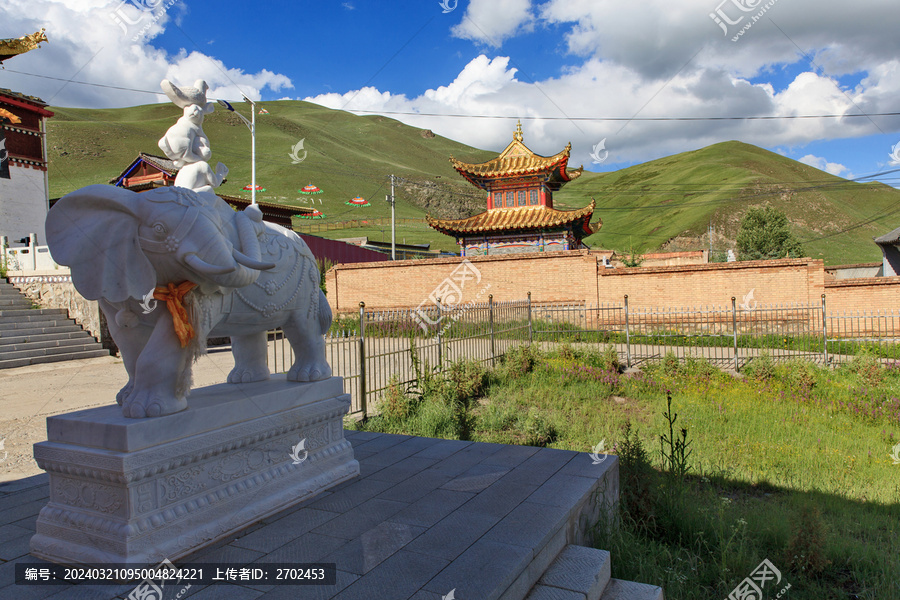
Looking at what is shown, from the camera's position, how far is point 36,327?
1448cm

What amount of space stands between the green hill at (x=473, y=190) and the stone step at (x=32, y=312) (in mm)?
40768

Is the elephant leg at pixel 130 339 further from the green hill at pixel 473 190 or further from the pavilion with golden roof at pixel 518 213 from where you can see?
the green hill at pixel 473 190

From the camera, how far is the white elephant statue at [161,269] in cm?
270

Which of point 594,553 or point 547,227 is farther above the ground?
point 547,227

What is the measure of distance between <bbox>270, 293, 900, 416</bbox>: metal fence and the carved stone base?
332 cm

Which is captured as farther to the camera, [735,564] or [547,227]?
[547,227]

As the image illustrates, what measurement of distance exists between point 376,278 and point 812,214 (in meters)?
60.9

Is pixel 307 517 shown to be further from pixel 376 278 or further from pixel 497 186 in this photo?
pixel 497 186

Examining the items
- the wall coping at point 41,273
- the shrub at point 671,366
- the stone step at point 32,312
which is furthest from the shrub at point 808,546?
the wall coping at point 41,273

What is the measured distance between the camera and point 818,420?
786cm

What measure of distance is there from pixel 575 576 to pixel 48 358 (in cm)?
1536

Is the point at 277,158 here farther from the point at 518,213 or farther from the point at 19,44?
the point at 518,213

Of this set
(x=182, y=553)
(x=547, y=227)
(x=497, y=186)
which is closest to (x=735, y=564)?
(x=182, y=553)

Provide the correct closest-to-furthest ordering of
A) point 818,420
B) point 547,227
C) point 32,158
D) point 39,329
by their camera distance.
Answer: point 818,420 < point 39,329 < point 547,227 < point 32,158
